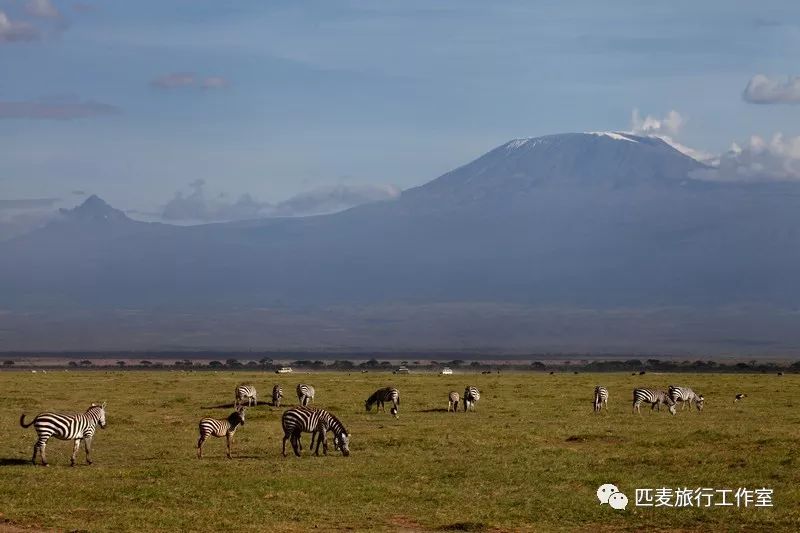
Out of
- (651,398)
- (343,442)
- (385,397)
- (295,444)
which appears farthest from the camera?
(651,398)

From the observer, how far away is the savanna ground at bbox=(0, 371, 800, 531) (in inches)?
929

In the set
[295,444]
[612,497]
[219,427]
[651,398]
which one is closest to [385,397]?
[651,398]

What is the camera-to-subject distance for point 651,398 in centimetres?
4894

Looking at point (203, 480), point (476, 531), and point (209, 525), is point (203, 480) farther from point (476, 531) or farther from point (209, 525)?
point (476, 531)

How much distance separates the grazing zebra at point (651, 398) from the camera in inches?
1908

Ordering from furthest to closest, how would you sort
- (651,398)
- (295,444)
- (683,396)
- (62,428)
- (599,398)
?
(683,396) < (651,398) < (599,398) < (295,444) < (62,428)

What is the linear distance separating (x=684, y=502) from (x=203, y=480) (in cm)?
1099

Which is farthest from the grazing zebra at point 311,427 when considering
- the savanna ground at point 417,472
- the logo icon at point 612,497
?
the logo icon at point 612,497

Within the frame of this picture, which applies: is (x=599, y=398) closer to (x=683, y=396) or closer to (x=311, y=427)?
(x=683, y=396)

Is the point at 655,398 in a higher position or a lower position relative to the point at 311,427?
higher

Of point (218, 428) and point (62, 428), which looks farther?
point (218, 428)

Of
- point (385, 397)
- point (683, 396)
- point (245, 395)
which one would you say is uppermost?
point (683, 396)

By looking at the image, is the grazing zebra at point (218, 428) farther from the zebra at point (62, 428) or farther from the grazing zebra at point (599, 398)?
the grazing zebra at point (599, 398)

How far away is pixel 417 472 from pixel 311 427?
4.75 metres
